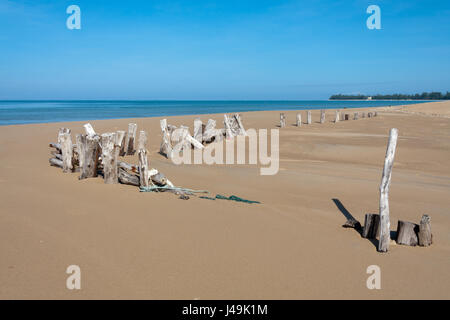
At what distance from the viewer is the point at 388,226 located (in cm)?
423

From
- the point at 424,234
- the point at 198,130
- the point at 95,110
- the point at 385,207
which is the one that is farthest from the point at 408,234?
the point at 95,110

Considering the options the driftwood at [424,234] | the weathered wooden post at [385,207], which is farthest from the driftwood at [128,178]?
the driftwood at [424,234]

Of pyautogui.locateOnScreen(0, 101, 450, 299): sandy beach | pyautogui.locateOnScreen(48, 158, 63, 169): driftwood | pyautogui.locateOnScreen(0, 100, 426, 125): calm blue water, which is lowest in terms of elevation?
pyautogui.locateOnScreen(0, 101, 450, 299): sandy beach

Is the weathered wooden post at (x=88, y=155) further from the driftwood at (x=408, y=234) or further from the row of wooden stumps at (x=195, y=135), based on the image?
the driftwood at (x=408, y=234)

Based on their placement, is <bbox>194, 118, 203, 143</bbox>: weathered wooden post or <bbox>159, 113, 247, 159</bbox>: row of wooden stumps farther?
<bbox>194, 118, 203, 143</bbox>: weathered wooden post

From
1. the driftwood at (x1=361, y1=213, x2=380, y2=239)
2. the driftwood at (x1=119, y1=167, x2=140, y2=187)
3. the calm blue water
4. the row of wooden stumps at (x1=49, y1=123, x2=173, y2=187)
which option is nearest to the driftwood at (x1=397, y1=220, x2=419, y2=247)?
the driftwood at (x1=361, y1=213, x2=380, y2=239)

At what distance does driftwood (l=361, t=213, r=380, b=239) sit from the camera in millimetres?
4555

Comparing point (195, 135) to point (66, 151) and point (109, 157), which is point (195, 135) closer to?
point (66, 151)

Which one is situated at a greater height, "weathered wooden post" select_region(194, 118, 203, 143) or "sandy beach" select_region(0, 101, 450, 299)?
"weathered wooden post" select_region(194, 118, 203, 143)

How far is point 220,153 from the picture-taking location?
11773 mm

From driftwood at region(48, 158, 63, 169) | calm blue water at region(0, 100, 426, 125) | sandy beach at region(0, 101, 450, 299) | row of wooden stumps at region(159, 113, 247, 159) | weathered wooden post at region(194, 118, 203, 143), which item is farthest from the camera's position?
calm blue water at region(0, 100, 426, 125)

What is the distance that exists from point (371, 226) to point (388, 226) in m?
0.37

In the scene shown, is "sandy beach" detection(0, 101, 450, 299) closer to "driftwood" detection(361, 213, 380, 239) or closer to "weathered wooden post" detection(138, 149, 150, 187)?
"driftwood" detection(361, 213, 380, 239)

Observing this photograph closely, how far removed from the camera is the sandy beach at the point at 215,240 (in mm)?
3445
